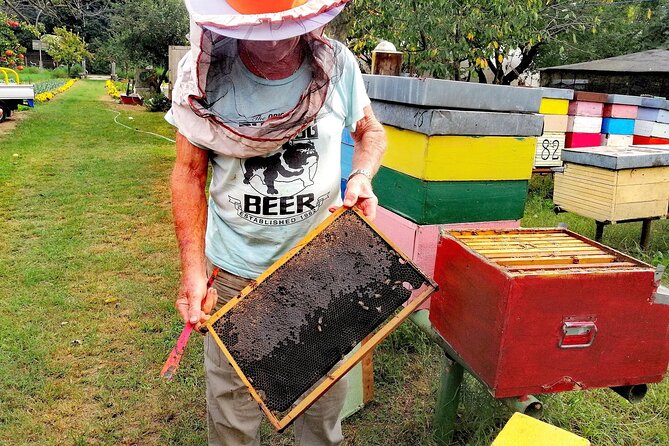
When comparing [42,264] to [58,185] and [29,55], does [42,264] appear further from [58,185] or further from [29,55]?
[29,55]

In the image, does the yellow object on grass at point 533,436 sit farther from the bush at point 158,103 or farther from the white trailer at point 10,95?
the bush at point 158,103

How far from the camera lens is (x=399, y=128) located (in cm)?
251

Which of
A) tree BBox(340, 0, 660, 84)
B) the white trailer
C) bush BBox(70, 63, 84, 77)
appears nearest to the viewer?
tree BBox(340, 0, 660, 84)

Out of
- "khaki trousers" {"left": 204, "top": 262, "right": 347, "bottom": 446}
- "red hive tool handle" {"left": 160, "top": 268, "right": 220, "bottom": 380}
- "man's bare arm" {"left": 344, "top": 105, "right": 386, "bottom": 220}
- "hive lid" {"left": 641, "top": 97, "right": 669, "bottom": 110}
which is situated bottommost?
"khaki trousers" {"left": 204, "top": 262, "right": 347, "bottom": 446}

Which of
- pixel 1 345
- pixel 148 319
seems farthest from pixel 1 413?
pixel 148 319

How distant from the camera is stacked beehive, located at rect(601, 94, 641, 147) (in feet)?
18.8

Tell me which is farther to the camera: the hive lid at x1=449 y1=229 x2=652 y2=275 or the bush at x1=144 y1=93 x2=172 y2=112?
the bush at x1=144 y1=93 x2=172 y2=112

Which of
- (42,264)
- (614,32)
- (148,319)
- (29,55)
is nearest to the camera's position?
(148,319)

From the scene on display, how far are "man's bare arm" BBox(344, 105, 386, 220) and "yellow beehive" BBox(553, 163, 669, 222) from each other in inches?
101

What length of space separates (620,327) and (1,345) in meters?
2.83

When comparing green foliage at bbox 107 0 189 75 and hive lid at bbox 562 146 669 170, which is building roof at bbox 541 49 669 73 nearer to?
hive lid at bbox 562 146 669 170

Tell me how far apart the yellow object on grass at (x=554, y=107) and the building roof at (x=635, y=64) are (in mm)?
5266

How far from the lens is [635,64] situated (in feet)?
33.6

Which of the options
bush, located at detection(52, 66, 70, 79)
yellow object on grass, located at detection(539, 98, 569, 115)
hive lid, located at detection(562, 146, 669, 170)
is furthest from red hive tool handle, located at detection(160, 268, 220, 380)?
bush, located at detection(52, 66, 70, 79)
